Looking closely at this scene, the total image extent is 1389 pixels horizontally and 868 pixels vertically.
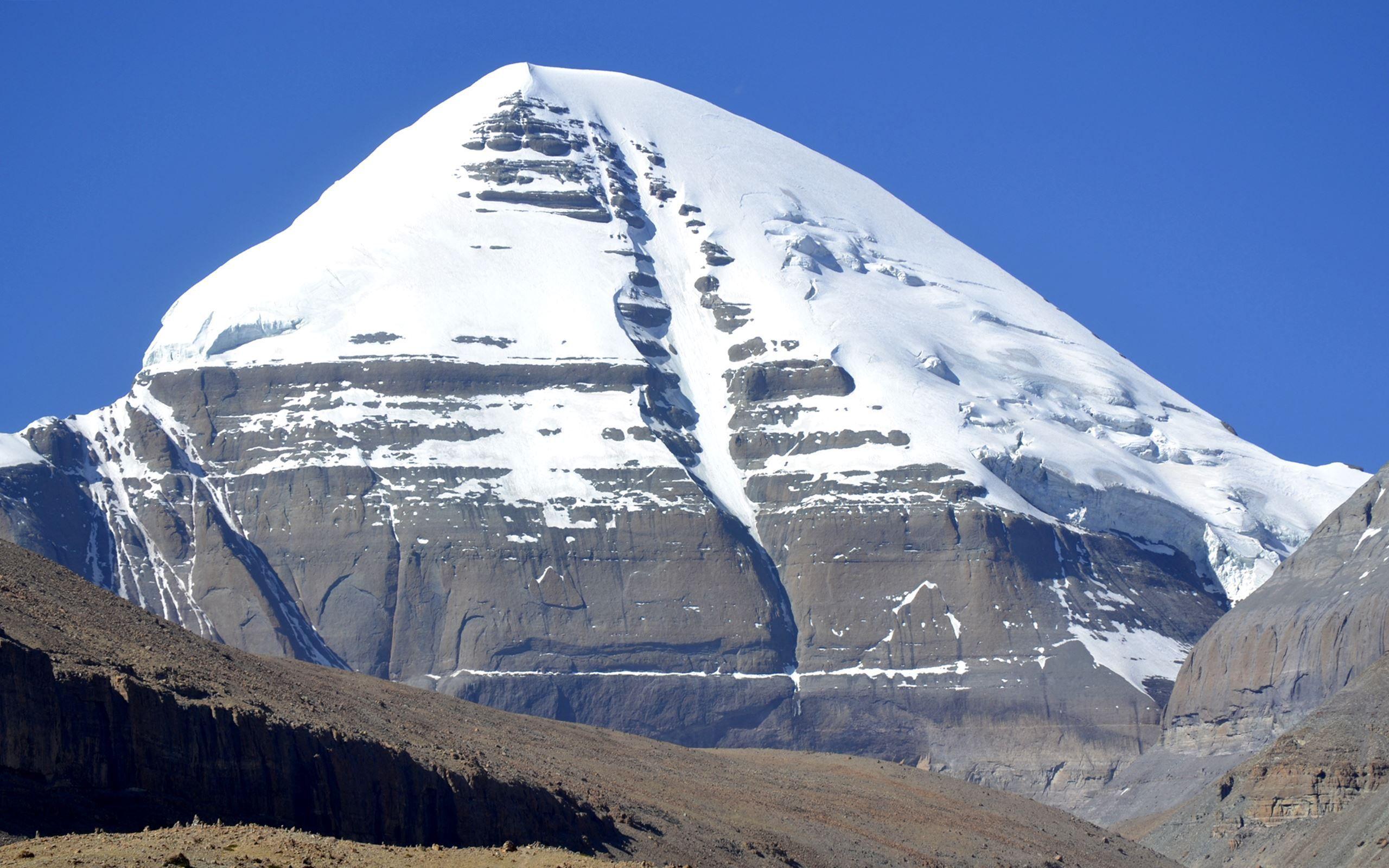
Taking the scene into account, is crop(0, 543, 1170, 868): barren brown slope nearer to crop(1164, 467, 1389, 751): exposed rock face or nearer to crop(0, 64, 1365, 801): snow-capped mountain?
crop(1164, 467, 1389, 751): exposed rock face

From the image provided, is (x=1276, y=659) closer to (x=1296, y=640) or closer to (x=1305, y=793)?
(x=1296, y=640)

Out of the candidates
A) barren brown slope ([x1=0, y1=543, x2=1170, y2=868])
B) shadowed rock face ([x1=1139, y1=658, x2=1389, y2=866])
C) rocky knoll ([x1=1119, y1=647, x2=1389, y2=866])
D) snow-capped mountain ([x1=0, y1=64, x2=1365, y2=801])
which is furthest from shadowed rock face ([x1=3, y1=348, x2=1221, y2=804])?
barren brown slope ([x1=0, y1=543, x2=1170, y2=868])

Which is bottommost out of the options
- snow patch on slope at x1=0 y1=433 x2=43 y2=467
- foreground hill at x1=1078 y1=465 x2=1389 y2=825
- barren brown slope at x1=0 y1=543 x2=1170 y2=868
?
barren brown slope at x1=0 y1=543 x2=1170 y2=868

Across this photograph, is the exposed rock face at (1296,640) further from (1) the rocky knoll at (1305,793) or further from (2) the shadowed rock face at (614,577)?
(1) the rocky knoll at (1305,793)

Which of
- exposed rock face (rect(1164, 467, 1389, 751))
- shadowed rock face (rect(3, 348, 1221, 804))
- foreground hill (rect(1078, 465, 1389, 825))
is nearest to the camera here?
exposed rock face (rect(1164, 467, 1389, 751))

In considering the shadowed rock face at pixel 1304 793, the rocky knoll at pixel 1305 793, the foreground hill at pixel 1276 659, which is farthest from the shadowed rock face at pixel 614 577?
the rocky knoll at pixel 1305 793

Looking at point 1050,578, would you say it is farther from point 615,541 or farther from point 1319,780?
point 1319,780
